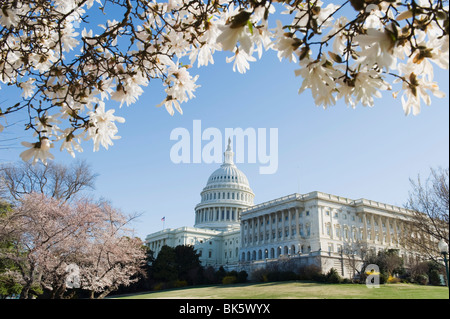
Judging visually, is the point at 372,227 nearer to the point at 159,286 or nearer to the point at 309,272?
the point at 309,272

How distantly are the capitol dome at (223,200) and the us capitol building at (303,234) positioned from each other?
277 inches

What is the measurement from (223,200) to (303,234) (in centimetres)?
3615

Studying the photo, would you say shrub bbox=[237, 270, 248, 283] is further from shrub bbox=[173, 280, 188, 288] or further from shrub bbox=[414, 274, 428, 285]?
shrub bbox=[414, 274, 428, 285]

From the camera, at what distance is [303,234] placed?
67812 mm

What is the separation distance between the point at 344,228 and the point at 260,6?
7118 centimetres

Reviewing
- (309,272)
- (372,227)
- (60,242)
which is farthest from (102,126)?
(372,227)

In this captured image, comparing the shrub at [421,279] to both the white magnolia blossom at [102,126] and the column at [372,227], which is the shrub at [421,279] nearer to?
the column at [372,227]

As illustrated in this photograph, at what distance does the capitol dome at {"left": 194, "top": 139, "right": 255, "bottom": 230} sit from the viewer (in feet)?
329

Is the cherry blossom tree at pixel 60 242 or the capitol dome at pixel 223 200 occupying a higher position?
the capitol dome at pixel 223 200

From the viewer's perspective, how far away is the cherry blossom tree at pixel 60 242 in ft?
67.9

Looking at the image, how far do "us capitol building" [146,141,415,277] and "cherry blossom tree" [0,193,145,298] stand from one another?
1228 inches


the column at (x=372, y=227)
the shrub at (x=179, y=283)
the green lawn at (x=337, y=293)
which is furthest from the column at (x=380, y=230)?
the shrub at (x=179, y=283)
